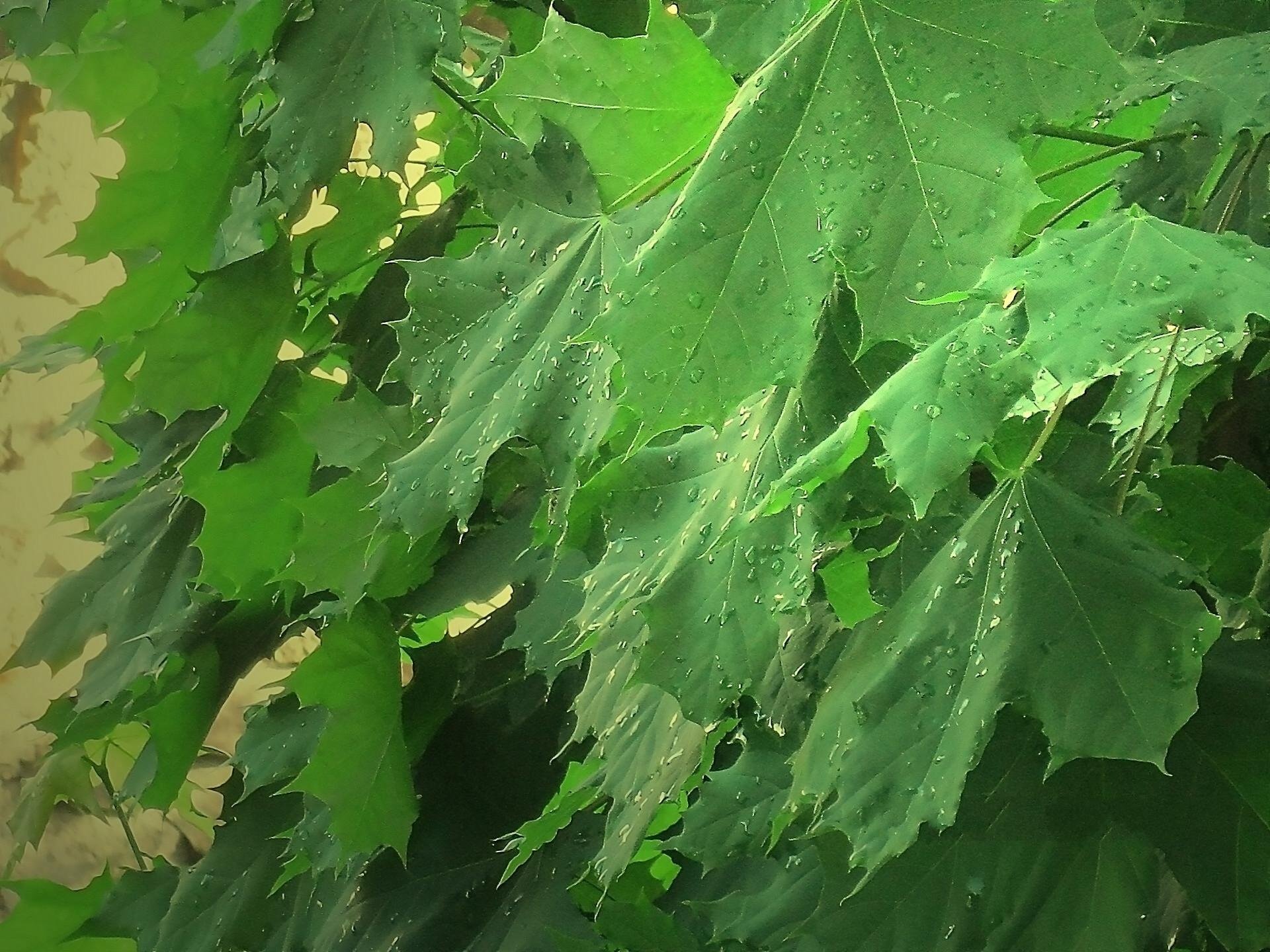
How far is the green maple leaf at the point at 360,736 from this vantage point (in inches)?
26.4

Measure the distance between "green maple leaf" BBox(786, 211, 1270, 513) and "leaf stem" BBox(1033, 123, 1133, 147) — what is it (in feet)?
0.12

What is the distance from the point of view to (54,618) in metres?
0.88

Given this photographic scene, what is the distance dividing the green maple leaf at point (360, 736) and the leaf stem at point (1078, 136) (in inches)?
20.5

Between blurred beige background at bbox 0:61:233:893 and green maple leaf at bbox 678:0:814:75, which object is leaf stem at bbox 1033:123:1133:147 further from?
blurred beige background at bbox 0:61:233:893

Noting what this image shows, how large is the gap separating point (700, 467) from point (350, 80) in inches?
11.3

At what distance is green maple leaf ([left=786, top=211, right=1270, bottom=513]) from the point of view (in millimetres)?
271

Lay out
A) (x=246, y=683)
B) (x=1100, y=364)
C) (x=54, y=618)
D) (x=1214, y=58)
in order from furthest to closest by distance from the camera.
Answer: (x=246, y=683) < (x=54, y=618) < (x=1214, y=58) < (x=1100, y=364)

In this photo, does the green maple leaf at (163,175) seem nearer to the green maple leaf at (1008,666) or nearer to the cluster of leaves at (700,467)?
the cluster of leaves at (700,467)

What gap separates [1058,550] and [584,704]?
25 centimetres

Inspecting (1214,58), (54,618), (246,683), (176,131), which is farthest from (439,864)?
(246,683)

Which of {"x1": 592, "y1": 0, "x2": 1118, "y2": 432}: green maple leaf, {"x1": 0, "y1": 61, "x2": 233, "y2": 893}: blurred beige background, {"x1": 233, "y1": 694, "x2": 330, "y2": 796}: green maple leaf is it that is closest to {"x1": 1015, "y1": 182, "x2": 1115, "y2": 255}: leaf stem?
{"x1": 592, "y1": 0, "x2": 1118, "y2": 432}: green maple leaf

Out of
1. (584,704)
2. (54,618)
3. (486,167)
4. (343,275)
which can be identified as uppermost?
(486,167)

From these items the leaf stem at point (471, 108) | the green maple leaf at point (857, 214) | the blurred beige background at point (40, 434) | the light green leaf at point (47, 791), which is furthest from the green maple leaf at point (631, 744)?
the blurred beige background at point (40, 434)

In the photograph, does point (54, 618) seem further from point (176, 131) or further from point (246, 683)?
point (246, 683)
